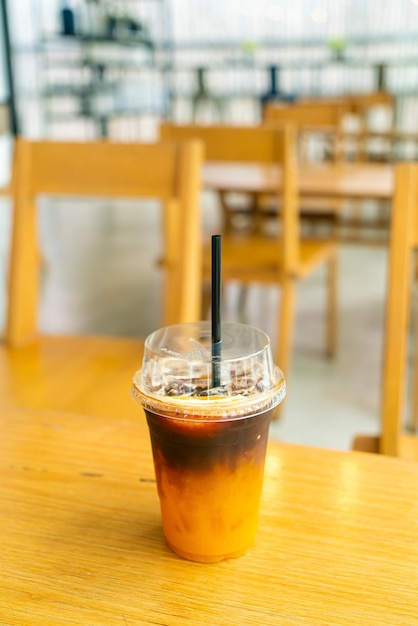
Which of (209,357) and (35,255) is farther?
(35,255)

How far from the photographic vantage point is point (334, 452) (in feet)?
1.95

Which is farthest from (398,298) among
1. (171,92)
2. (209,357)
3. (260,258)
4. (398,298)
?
(171,92)

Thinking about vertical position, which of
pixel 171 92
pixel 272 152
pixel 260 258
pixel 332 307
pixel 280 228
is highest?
pixel 171 92

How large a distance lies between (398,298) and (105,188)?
2.00 feet

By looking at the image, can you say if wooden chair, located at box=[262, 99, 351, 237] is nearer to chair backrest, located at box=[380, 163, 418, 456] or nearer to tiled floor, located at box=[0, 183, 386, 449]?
tiled floor, located at box=[0, 183, 386, 449]

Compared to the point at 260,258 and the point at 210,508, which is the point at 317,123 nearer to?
the point at 260,258

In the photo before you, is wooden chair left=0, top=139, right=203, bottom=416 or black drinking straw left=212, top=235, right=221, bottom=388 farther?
wooden chair left=0, top=139, right=203, bottom=416

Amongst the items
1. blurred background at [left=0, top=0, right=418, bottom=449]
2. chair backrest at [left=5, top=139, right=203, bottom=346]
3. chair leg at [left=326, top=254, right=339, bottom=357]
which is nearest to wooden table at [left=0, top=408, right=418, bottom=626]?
chair backrest at [left=5, top=139, right=203, bottom=346]

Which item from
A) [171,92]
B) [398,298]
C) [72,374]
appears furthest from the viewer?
[171,92]

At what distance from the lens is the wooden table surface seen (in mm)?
2109

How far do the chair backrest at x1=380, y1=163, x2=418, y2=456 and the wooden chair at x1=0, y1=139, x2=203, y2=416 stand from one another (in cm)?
40

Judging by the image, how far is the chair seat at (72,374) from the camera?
1.08 m

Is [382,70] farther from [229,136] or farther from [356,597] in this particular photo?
[356,597]

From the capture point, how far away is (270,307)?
320cm
